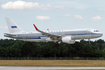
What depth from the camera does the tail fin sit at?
72.4 meters

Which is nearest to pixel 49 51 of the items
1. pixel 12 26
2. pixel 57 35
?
pixel 12 26

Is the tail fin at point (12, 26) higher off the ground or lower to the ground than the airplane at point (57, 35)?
higher

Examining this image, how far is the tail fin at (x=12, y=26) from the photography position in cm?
7239

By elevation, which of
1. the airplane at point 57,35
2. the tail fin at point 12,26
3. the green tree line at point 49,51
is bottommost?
the green tree line at point 49,51

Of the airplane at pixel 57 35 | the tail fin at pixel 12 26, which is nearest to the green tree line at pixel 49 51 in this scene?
the tail fin at pixel 12 26

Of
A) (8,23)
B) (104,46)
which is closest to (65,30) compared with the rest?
(8,23)

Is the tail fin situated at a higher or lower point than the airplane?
higher

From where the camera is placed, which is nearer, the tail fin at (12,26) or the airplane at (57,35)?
the airplane at (57,35)

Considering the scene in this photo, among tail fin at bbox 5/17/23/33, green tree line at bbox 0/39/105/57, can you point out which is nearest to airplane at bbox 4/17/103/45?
tail fin at bbox 5/17/23/33

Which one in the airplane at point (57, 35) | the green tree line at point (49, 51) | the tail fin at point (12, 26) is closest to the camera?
the airplane at point (57, 35)

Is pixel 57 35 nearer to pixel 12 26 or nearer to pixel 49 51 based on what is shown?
pixel 12 26

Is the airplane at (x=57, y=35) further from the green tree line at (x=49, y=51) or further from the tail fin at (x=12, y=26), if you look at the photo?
the green tree line at (x=49, y=51)

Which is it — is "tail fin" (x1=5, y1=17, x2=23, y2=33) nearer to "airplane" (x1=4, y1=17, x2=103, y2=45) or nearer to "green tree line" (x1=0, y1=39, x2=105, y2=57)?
"airplane" (x1=4, y1=17, x2=103, y2=45)

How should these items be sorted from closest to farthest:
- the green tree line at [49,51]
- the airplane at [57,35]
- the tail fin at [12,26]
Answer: the airplane at [57,35] < the tail fin at [12,26] < the green tree line at [49,51]
